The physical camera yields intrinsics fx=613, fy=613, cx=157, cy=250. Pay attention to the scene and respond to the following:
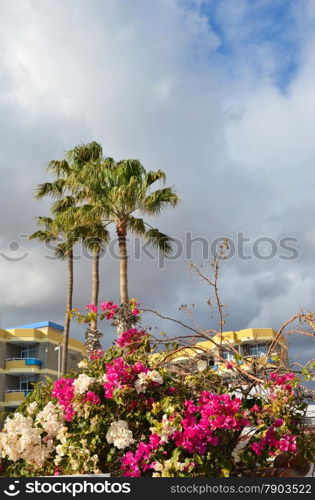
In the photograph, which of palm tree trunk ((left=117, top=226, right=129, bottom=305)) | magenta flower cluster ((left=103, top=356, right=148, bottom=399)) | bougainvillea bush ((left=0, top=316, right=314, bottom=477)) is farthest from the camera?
palm tree trunk ((left=117, top=226, right=129, bottom=305))

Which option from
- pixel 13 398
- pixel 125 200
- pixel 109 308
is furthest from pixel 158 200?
pixel 13 398

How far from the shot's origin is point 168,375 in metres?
7.12

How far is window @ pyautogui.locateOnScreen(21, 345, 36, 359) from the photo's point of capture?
51812 mm

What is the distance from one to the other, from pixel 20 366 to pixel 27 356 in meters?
2.50

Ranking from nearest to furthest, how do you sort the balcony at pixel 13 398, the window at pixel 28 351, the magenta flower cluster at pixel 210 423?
the magenta flower cluster at pixel 210 423
the balcony at pixel 13 398
the window at pixel 28 351

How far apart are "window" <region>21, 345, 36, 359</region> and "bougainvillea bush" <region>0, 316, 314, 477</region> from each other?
45.5m

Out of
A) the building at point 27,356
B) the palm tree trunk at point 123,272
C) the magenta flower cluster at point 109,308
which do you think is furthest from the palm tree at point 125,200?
the building at point 27,356

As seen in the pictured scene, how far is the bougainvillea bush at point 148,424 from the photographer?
6219mm

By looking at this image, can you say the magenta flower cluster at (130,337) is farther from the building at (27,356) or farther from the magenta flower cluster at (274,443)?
the building at (27,356)

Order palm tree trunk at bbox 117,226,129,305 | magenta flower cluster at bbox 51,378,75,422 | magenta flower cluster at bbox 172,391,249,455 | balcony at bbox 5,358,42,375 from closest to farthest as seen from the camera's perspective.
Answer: magenta flower cluster at bbox 172,391,249,455 → magenta flower cluster at bbox 51,378,75,422 → palm tree trunk at bbox 117,226,129,305 → balcony at bbox 5,358,42,375

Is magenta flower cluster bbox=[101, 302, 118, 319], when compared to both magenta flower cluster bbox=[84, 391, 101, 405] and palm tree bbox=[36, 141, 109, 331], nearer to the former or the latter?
magenta flower cluster bbox=[84, 391, 101, 405]

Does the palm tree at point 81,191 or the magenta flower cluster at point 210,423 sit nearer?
the magenta flower cluster at point 210,423

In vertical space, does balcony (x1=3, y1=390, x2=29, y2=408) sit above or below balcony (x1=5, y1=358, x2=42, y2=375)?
below

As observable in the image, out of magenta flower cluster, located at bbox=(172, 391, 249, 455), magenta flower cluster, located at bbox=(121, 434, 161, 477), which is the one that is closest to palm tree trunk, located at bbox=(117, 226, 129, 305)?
magenta flower cluster, located at bbox=(121, 434, 161, 477)
